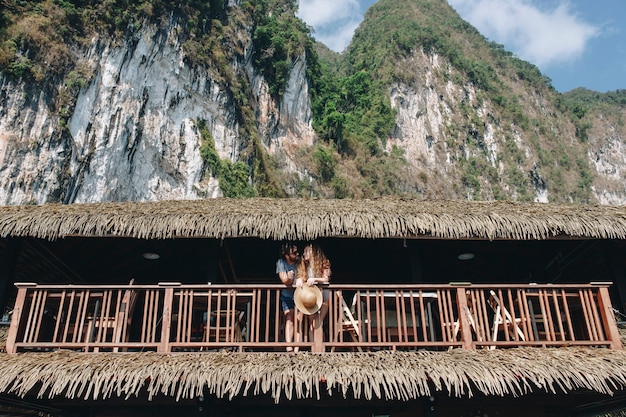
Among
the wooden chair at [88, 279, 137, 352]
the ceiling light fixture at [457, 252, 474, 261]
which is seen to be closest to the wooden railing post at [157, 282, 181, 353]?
the wooden chair at [88, 279, 137, 352]

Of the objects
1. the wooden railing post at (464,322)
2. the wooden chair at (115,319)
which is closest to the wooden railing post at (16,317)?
the wooden chair at (115,319)

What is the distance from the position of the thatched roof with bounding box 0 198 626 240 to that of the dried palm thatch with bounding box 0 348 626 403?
5.28ft

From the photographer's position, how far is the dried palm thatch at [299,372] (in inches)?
235

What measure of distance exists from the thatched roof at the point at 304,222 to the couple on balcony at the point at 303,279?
242 mm

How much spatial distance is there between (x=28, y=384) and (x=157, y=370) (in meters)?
1.28

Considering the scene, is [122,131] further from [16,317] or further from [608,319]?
[608,319]

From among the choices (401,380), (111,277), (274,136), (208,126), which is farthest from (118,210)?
(274,136)

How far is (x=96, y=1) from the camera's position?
103 ft

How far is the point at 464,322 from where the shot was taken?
6.66 metres

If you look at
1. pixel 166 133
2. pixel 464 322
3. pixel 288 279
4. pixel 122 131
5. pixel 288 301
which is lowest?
pixel 464 322

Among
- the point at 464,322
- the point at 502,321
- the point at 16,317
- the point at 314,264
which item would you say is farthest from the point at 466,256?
the point at 16,317

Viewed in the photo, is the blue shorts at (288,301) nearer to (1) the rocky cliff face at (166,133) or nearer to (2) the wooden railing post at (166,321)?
(2) the wooden railing post at (166,321)

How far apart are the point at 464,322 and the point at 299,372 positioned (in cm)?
201

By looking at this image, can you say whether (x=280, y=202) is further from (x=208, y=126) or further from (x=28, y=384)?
(x=208, y=126)
